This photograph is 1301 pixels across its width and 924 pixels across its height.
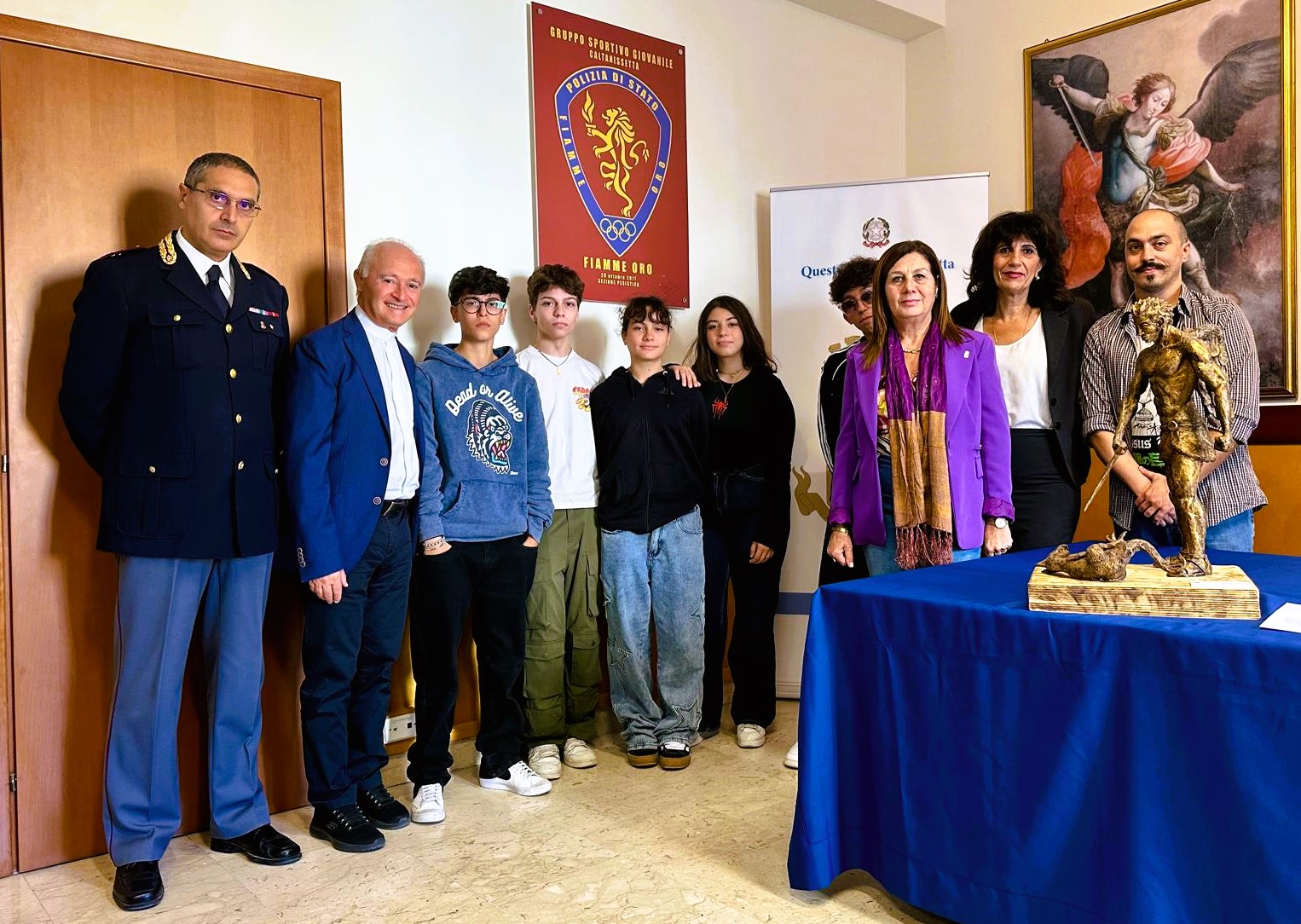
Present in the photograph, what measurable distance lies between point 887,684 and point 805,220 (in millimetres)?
2452

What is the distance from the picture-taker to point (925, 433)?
8.03ft

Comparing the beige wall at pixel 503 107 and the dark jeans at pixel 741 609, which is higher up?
the beige wall at pixel 503 107

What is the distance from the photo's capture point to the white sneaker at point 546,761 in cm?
301

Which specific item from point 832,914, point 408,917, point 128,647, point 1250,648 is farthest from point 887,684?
point 128,647

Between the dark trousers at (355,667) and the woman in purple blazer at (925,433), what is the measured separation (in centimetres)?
115

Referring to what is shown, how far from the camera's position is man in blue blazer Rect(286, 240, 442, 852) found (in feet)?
8.15

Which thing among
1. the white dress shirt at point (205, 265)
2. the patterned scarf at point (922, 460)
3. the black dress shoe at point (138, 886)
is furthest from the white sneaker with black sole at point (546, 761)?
the white dress shirt at point (205, 265)

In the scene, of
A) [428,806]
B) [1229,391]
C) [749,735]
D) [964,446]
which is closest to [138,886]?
[428,806]

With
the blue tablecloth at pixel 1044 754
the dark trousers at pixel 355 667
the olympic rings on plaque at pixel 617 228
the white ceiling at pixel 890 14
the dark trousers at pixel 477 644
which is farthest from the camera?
the white ceiling at pixel 890 14

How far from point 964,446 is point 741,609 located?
1.19m

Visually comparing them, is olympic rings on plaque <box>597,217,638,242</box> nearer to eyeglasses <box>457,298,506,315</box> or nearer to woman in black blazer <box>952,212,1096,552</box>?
eyeglasses <box>457,298,506,315</box>

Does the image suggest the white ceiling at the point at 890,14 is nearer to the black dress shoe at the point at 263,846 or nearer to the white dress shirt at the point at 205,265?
the white dress shirt at the point at 205,265

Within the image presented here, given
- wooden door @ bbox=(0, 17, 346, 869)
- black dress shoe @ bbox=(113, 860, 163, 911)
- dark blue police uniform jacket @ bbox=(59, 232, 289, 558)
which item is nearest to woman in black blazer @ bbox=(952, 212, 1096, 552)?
dark blue police uniform jacket @ bbox=(59, 232, 289, 558)

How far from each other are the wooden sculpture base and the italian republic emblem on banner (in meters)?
2.26
